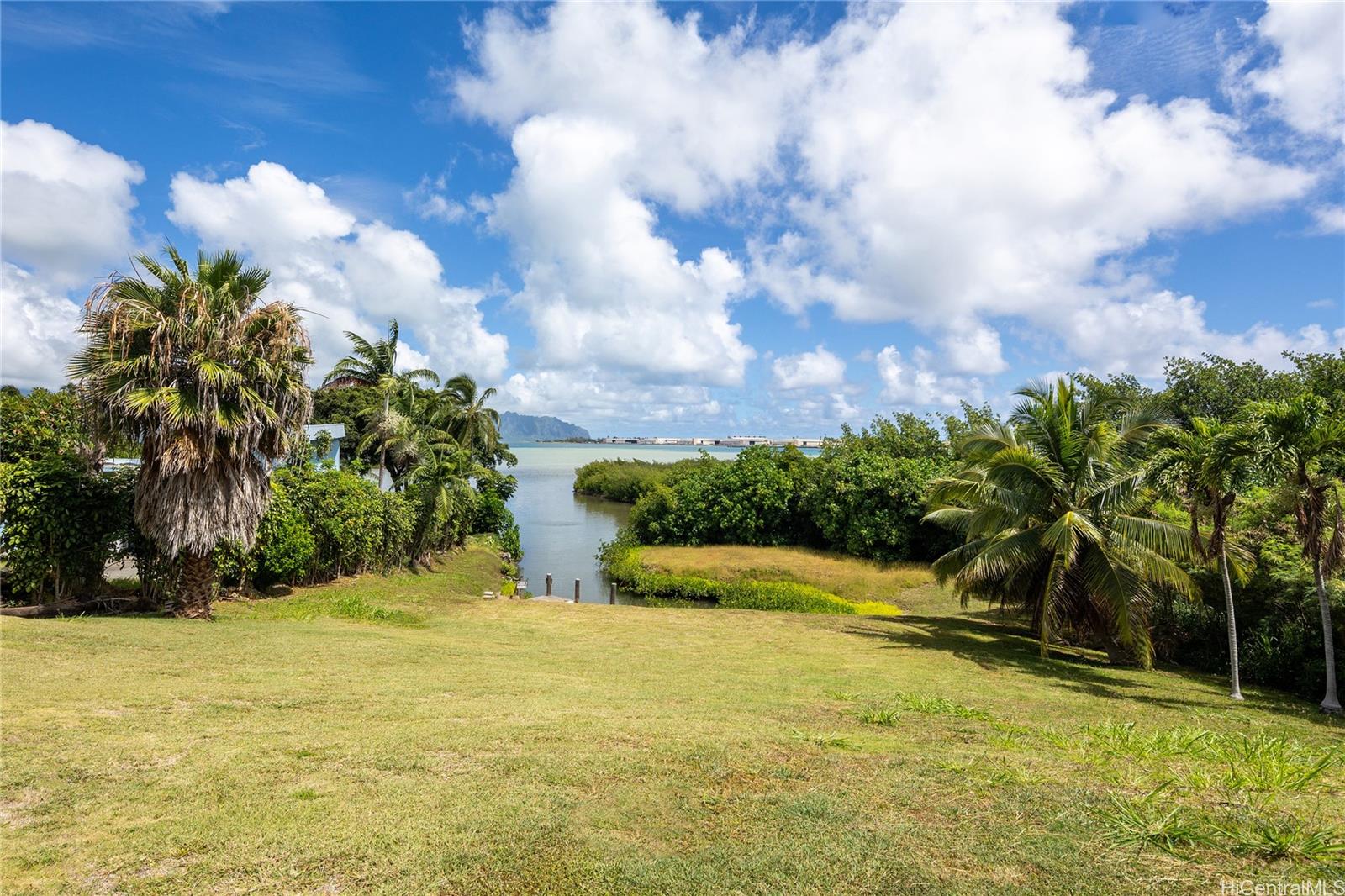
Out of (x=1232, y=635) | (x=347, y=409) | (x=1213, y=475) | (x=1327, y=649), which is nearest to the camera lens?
(x=1327, y=649)

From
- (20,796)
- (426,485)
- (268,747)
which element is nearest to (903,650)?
(268,747)

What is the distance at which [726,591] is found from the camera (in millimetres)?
27578

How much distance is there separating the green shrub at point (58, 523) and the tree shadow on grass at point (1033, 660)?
49.6 ft

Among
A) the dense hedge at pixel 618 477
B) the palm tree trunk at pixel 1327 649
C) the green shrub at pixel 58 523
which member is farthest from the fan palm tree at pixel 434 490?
the dense hedge at pixel 618 477

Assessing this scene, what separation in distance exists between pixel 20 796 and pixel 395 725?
2558 millimetres

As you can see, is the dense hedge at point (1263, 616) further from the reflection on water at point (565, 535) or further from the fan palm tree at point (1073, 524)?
the reflection on water at point (565, 535)

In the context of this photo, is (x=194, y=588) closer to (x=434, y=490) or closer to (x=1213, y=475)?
(x=434, y=490)

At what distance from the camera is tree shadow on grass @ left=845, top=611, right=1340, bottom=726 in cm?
986

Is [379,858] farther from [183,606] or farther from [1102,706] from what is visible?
[183,606]

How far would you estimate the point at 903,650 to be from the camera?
12852 millimetres

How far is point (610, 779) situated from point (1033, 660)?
35.0 feet

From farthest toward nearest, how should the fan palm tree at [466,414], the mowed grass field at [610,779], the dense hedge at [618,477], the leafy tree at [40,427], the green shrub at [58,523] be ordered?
the dense hedge at [618,477] → the fan palm tree at [466,414] → the leafy tree at [40,427] → the green shrub at [58,523] → the mowed grass field at [610,779]

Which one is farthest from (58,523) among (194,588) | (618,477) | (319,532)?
(618,477)

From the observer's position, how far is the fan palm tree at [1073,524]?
1234cm
